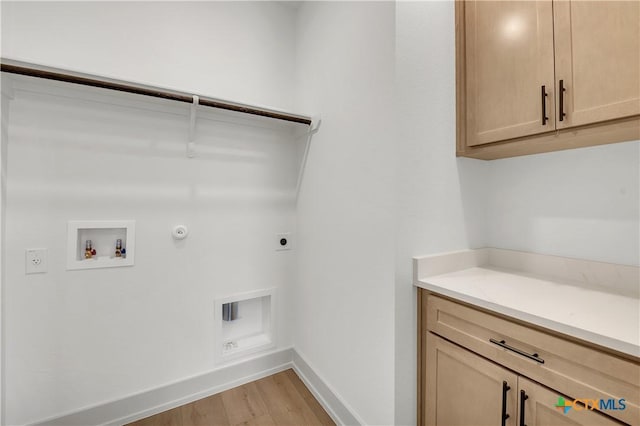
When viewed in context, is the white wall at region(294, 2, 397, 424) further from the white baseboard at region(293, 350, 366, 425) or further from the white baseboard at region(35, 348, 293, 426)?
the white baseboard at region(35, 348, 293, 426)

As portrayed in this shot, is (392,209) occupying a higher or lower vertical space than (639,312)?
higher

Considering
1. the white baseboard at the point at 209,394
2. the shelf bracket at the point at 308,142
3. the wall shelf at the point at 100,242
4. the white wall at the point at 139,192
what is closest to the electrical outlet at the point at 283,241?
the white wall at the point at 139,192

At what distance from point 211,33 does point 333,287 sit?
1.81 meters

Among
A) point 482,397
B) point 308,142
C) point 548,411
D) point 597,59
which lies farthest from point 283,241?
point 597,59

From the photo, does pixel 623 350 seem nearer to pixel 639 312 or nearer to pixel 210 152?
pixel 639 312

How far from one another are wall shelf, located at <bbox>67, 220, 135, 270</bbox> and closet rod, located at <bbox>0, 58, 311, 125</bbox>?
69 cm

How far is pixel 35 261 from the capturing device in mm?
1312

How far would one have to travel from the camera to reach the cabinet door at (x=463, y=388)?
3.06 feet

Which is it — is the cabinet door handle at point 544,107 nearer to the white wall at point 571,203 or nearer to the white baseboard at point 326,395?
the white wall at point 571,203

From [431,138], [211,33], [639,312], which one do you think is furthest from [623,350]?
[211,33]

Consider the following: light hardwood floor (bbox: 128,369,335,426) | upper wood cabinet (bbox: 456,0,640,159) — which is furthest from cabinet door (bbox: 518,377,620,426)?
light hardwood floor (bbox: 128,369,335,426)

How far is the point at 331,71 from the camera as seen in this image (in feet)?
5.21

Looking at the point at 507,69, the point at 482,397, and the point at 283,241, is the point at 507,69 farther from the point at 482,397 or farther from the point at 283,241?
the point at 283,241

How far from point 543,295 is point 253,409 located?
5.35 ft
